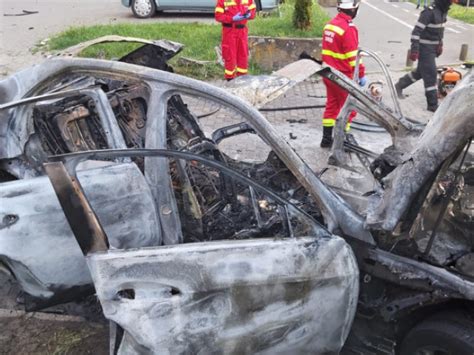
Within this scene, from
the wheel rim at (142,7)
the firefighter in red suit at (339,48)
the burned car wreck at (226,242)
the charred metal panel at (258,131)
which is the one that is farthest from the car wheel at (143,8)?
the charred metal panel at (258,131)

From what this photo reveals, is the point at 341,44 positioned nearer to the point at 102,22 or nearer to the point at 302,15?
the point at 302,15

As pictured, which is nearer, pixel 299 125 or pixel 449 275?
pixel 449 275

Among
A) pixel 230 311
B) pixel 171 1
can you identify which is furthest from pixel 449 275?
pixel 171 1

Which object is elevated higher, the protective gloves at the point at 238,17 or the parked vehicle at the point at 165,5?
the protective gloves at the point at 238,17

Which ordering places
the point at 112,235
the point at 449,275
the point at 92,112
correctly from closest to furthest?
the point at 449,275
the point at 112,235
the point at 92,112

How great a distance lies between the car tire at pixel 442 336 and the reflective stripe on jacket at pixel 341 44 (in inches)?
147

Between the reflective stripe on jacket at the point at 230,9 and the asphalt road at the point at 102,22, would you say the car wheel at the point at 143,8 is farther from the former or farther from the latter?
the reflective stripe on jacket at the point at 230,9

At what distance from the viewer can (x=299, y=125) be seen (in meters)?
6.70

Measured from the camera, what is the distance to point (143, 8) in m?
13.4

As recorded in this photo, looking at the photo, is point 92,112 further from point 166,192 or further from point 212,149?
point 166,192

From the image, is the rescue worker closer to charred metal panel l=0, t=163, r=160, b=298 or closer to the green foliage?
the green foliage

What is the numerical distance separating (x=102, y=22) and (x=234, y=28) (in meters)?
6.63

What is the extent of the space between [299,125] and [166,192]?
14.6 ft

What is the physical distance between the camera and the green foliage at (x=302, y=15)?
33.4 ft
